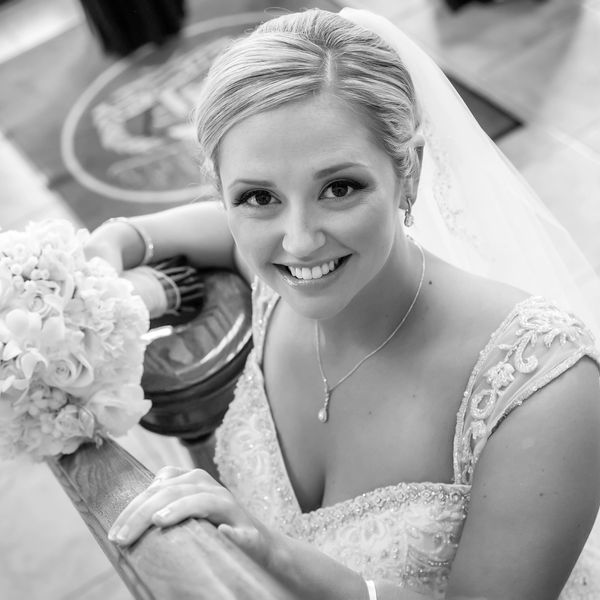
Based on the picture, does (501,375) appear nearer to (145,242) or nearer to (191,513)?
(191,513)

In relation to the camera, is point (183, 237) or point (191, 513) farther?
point (183, 237)

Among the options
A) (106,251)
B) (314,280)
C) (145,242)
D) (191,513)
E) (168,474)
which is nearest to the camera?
(191,513)

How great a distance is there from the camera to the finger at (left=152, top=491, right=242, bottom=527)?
1.12m

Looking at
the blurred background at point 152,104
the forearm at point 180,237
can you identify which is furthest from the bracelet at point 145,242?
the blurred background at point 152,104

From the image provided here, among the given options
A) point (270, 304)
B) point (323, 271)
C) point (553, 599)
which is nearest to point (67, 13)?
point (270, 304)

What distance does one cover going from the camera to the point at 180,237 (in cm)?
211

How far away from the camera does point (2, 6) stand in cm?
668

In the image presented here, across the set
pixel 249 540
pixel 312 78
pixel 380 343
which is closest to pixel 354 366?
pixel 380 343

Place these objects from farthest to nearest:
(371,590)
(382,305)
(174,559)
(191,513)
A: (382,305) → (371,590) → (191,513) → (174,559)

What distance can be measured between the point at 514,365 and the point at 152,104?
4162 millimetres

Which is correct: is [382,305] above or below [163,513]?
below

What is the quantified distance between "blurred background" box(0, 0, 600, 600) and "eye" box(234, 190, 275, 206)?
2208 mm

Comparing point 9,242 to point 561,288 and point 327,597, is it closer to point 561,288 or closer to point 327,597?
point 327,597

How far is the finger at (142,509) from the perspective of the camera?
44.6 inches
